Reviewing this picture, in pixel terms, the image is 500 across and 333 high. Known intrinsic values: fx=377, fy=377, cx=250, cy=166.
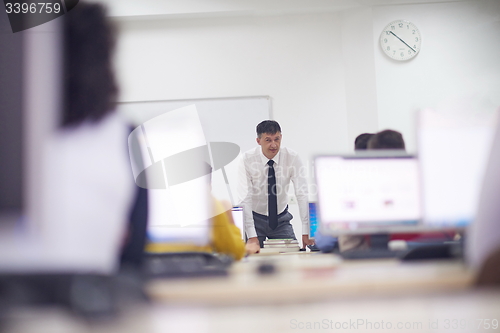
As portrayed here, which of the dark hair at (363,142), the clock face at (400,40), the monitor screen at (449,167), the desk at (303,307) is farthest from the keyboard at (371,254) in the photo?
the clock face at (400,40)

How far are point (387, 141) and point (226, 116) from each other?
2.65 m

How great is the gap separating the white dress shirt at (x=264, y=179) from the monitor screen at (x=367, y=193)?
5.41 feet

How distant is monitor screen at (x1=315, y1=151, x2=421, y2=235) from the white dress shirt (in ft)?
5.41

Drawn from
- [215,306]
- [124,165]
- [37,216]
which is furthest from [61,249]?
[215,306]

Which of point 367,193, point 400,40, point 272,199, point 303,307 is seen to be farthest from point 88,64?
point 400,40

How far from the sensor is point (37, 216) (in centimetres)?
73

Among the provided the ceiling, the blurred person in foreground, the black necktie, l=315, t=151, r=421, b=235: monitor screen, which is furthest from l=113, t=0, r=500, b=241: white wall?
the blurred person in foreground

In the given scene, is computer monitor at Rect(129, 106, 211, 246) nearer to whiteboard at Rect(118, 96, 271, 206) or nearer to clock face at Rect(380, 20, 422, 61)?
whiteboard at Rect(118, 96, 271, 206)

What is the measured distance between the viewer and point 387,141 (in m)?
1.65

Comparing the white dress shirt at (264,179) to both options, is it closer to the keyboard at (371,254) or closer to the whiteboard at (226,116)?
the whiteboard at (226,116)

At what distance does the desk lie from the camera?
2.29 ft

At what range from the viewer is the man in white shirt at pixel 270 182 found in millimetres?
3094

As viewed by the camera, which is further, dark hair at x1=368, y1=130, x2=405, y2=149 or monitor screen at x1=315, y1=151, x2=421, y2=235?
dark hair at x1=368, y1=130, x2=405, y2=149

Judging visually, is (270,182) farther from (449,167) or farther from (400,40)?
(400,40)
